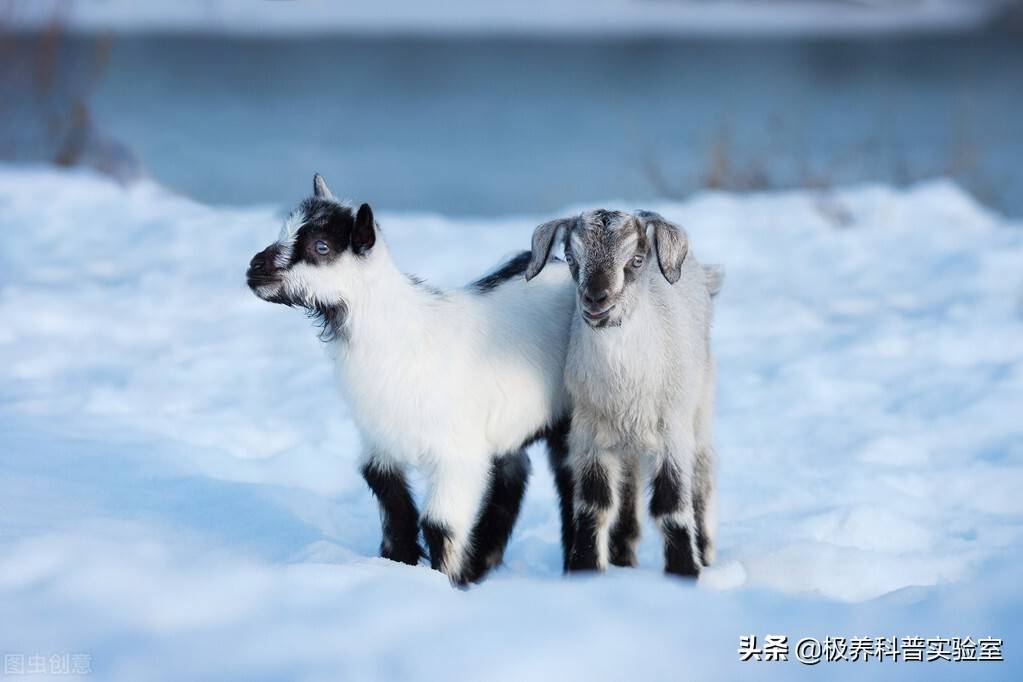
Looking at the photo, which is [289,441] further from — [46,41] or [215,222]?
[46,41]

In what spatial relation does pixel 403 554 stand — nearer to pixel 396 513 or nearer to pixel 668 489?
pixel 396 513

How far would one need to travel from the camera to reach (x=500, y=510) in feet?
16.3

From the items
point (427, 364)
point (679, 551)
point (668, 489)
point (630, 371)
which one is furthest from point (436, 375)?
point (679, 551)

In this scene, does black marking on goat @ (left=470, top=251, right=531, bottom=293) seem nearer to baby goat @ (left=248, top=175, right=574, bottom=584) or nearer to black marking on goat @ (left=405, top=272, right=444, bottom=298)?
baby goat @ (left=248, top=175, right=574, bottom=584)

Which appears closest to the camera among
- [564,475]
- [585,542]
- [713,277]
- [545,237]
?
[545,237]

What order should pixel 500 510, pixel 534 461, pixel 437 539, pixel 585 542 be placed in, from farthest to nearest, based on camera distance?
pixel 534 461 < pixel 500 510 < pixel 585 542 < pixel 437 539

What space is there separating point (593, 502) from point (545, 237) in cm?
99

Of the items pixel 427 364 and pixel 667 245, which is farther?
pixel 427 364

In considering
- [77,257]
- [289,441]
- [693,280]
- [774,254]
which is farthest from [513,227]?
[693,280]

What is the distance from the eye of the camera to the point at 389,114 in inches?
808

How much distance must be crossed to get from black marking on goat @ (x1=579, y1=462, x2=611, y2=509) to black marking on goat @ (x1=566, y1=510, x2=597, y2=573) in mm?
44

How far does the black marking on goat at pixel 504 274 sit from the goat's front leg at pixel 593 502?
2.47 ft

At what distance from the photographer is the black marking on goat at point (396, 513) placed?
4.59 meters

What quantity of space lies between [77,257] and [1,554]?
6526mm
